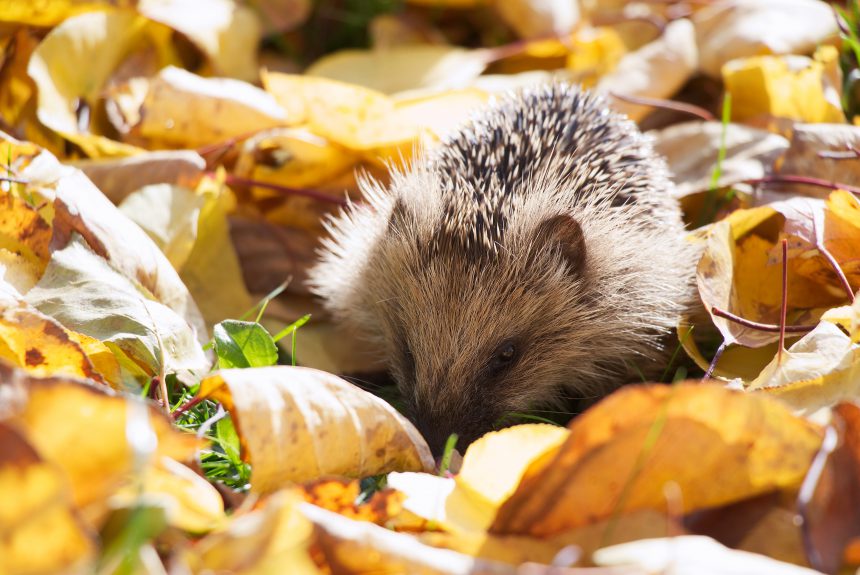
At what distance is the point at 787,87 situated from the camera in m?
2.56

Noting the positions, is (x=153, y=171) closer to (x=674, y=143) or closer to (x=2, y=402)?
(x=2, y=402)

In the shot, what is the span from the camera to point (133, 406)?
3.57 feet

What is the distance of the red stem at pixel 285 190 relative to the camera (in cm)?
242

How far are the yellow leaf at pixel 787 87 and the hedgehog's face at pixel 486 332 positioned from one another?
0.97 meters

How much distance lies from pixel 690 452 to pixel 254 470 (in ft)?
2.08

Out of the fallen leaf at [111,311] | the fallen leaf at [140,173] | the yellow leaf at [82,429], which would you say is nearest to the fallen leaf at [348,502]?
the yellow leaf at [82,429]

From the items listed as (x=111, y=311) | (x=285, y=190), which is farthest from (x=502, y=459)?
(x=285, y=190)

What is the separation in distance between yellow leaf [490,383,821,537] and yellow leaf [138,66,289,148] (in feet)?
5.54

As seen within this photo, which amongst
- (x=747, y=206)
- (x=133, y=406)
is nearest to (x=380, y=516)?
(x=133, y=406)

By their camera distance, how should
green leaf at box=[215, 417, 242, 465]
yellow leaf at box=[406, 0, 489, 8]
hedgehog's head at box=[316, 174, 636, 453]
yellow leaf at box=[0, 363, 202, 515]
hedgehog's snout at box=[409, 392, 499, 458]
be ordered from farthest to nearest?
1. yellow leaf at box=[406, 0, 489, 8]
2. hedgehog's head at box=[316, 174, 636, 453]
3. hedgehog's snout at box=[409, 392, 499, 458]
4. green leaf at box=[215, 417, 242, 465]
5. yellow leaf at box=[0, 363, 202, 515]

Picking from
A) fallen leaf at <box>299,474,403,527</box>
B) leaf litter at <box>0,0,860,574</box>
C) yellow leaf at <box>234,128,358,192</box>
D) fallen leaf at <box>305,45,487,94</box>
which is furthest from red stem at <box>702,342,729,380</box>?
fallen leaf at <box>305,45,487,94</box>

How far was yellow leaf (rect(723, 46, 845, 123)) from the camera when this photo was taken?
8.19 ft

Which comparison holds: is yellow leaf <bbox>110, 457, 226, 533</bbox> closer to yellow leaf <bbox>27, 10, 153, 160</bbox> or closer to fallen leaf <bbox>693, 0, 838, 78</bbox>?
yellow leaf <bbox>27, 10, 153, 160</bbox>

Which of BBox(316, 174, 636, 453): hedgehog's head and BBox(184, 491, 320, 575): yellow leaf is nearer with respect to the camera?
BBox(184, 491, 320, 575): yellow leaf
